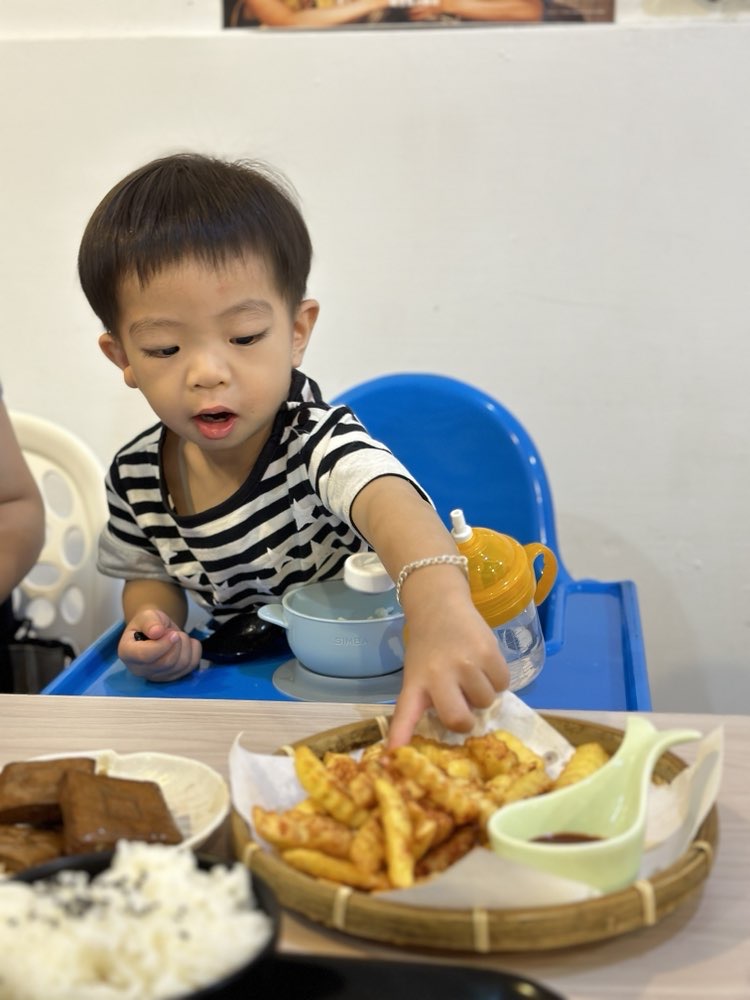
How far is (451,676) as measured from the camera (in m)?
0.69

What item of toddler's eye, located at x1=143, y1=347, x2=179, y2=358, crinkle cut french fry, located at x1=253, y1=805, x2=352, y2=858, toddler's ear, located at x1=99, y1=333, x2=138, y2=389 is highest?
toddler's eye, located at x1=143, y1=347, x2=179, y2=358

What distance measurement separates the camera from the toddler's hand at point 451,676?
26.5 inches

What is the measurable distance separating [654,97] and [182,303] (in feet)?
3.40

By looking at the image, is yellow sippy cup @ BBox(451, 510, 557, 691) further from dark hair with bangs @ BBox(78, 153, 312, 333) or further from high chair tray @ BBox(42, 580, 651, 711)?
dark hair with bangs @ BBox(78, 153, 312, 333)

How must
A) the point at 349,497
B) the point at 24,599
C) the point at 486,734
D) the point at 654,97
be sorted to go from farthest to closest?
the point at 24,599
the point at 654,97
the point at 349,497
the point at 486,734

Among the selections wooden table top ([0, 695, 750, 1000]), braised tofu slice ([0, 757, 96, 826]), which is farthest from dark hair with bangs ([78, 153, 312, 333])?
braised tofu slice ([0, 757, 96, 826])

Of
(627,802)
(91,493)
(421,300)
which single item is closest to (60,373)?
(91,493)

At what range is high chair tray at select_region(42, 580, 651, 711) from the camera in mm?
1020

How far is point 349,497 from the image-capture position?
1.04 m

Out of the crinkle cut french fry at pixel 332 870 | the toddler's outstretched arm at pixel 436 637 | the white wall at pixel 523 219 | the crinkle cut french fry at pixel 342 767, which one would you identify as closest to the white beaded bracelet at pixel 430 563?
the toddler's outstretched arm at pixel 436 637

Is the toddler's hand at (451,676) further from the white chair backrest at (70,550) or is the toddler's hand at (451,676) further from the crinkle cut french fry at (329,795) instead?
the white chair backrest at (70,550)

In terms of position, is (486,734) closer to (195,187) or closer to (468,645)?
(468,645)

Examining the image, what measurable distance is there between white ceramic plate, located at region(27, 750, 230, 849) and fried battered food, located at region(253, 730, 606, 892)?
47mm

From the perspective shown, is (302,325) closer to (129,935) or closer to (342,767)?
(342,767)
